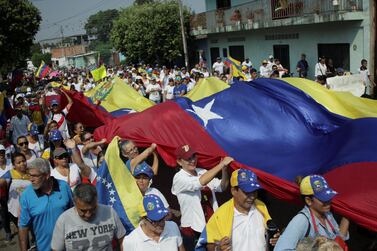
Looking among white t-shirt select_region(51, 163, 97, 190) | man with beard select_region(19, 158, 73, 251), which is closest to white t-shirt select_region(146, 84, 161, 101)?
white t-shirt select_region(51, 163, 97, 190)

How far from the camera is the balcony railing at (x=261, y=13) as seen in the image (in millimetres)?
15948

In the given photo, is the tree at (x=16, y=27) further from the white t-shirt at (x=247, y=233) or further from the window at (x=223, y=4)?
the white t-shirt at (x=247, y=233)

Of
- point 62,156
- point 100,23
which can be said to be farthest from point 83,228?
point 100,23

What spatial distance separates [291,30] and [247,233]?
58.5ft

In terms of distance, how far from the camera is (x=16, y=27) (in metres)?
29.3

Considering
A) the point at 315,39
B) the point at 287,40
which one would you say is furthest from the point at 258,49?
the point at 315,39

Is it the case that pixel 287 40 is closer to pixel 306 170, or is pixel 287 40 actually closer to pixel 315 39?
pixel 315 39

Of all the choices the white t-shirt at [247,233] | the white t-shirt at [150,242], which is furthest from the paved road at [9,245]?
the white t-shirt at [247,233]

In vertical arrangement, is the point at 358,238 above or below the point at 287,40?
below

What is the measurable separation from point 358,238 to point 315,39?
14.0 m

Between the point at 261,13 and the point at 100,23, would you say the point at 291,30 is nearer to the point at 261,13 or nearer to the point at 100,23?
the point at 261,13

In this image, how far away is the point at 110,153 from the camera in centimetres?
533

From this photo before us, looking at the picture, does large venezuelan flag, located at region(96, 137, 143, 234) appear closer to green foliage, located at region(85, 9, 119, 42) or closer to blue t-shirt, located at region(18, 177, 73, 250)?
blue t-shirt, located at region(18, 177, 73, 250)

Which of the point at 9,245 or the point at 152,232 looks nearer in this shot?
the point at 152,232
